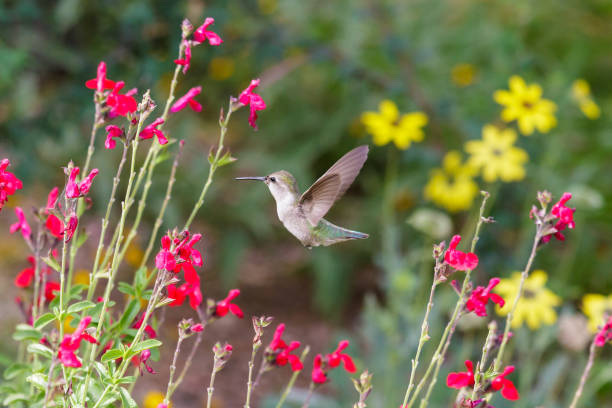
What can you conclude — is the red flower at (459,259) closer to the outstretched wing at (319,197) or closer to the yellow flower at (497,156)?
the outstretched wing at (319,197)

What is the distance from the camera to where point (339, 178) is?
1.28 meters

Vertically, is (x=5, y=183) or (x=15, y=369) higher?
(x=5, y=183)

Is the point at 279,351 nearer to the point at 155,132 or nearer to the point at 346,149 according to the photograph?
the point at 155,132

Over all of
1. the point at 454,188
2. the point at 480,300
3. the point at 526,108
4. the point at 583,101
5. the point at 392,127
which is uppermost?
the point at 583,101

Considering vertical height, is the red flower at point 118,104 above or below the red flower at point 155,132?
above

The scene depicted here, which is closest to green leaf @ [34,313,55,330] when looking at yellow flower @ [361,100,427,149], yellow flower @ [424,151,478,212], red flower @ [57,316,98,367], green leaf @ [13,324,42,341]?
green leaf @ [13,324,42,341]

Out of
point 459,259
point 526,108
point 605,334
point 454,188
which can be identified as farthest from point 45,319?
point 454,188

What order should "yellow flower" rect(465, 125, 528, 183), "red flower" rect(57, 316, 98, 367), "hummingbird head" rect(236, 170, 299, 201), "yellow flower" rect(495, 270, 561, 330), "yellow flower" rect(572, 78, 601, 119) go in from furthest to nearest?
"yellow flower" rect(572, 78, 601, 119), "yellow flower" rect(465, 125, 528, 183), "yellow flower" rect(495, 270, 561, 330), "hummingbird head" rect(236, 170, 299, 201), "red flower" rect(57, 316, 98, 367)

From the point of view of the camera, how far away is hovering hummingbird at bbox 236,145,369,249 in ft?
4.14

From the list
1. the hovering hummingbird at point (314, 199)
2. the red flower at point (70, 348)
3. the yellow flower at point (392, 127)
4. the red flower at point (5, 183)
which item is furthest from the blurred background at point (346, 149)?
the red flower at point (70, 348)

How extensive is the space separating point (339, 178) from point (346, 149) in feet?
9.31

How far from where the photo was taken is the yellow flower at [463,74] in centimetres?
421

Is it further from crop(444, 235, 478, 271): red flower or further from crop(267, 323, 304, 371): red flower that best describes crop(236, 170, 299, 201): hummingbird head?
crop(444, 235, 478, 271): red flower

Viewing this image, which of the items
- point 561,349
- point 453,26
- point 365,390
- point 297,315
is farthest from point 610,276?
point 365,390
